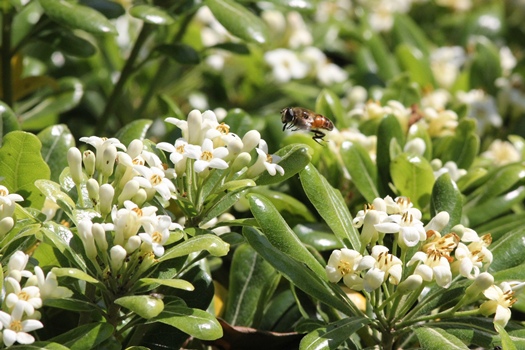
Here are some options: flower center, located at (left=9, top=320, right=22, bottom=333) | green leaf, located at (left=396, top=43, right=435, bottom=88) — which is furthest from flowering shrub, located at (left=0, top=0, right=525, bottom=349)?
green leaf, located at (left=396, top=43, right=435, bottom=88)

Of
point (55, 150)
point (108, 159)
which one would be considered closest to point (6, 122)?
point (55, 150)

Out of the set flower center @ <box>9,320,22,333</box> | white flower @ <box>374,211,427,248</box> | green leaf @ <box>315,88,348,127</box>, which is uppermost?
white flower @ <box>374,211,427,248</box>

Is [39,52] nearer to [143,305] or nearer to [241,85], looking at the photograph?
[241,85]

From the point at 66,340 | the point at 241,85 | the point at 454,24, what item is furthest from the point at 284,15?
the point at 66,340

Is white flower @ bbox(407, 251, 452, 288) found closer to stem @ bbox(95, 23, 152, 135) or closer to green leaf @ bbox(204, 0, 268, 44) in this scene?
green leaf @ bbox(204, 0, 268, 44)

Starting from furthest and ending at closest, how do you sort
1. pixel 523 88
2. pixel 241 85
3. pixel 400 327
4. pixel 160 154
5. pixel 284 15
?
pixel 284 15, pixel 241 85, pixel 523 88, pixel 160 154, pixel 400 327

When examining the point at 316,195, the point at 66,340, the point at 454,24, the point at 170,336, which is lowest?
the point at 454,24
